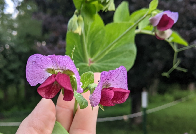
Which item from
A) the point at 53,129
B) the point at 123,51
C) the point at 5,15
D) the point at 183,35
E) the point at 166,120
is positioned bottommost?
the point at 166,120

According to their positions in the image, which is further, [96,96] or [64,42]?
[64,42]

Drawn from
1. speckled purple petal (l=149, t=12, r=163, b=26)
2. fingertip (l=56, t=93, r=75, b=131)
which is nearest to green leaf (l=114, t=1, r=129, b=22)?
speckled purple petal (l=149, t=12, r=163, b=26)

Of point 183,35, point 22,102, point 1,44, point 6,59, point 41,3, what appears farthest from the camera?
point 22,102

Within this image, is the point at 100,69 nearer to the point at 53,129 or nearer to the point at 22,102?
the point at 53,129

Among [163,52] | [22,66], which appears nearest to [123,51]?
[163,52]

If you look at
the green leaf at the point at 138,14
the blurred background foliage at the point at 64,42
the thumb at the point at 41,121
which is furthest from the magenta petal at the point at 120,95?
the blurred background foliage at the point at 64,42

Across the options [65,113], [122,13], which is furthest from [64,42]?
[65,113]

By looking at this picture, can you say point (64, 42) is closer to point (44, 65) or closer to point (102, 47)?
point (102, 47)
